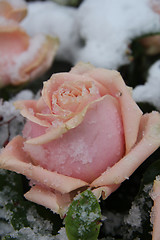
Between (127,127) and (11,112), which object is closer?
(127,127)

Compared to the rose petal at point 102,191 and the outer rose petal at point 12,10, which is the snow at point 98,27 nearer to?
the outer rose petal at point 12,10

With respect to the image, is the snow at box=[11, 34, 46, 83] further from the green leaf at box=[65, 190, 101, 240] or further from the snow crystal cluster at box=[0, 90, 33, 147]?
the green leaf at box=[65, 190, 101, 240]

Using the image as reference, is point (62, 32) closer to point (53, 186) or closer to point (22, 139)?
point (22, 139)

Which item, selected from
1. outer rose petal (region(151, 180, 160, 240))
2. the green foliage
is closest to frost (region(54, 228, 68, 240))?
the green foliage

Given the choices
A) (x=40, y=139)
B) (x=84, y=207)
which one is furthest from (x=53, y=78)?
(x=84, y=207)

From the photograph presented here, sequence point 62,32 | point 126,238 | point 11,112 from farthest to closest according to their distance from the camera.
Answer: point 62,32
point 11,112
point 126,238

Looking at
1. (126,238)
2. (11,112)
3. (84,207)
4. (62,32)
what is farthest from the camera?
(62,32)

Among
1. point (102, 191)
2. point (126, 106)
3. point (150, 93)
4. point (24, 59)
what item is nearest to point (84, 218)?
point (102, 191)

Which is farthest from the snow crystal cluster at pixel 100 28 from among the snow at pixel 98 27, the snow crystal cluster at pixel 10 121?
the snow crystal cluster at pixel 10 121
